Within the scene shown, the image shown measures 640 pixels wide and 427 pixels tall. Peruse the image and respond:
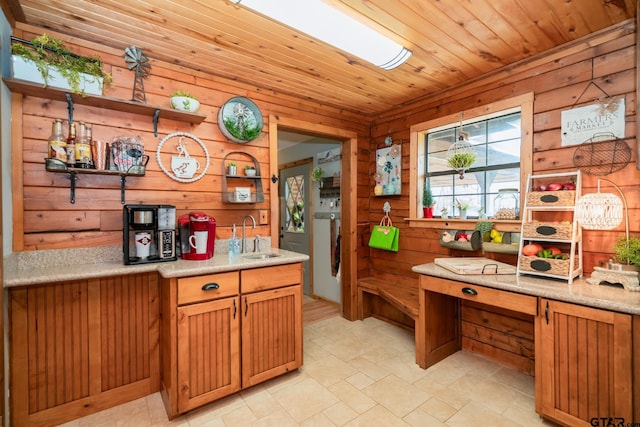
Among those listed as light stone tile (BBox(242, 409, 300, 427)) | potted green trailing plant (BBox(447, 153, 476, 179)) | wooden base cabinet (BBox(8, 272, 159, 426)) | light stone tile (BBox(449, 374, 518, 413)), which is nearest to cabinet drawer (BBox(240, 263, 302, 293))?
wooden base cabinet (BBox(8, 272, 159, 426))

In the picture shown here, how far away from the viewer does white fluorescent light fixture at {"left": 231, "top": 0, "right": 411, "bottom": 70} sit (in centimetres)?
163

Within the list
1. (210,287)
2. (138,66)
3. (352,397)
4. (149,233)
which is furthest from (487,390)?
(138,66)

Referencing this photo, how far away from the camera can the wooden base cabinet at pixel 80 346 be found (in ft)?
5.58

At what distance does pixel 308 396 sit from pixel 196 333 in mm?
900

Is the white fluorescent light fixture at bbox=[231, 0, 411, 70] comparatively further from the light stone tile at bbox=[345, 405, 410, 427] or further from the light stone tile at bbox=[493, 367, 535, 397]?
the light stone tile at bbox=[493, 367, 535, 397]

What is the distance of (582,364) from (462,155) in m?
1.68

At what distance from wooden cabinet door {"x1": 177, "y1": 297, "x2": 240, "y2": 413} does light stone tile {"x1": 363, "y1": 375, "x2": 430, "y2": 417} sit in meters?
0.98

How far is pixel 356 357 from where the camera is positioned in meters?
2.60

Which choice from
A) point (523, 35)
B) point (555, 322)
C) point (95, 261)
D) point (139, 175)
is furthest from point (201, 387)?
point (523, 35)

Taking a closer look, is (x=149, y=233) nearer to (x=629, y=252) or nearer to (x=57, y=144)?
(x=57, y=144)

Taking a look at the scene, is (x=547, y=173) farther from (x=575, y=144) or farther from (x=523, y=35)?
(x=523, y=35)

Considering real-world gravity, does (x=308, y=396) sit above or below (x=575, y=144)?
below

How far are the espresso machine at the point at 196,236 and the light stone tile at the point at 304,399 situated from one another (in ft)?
3.76

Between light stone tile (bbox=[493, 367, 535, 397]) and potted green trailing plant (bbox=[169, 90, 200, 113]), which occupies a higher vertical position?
potted green trailing plant (bbox=[169, 90, 200, 113])
